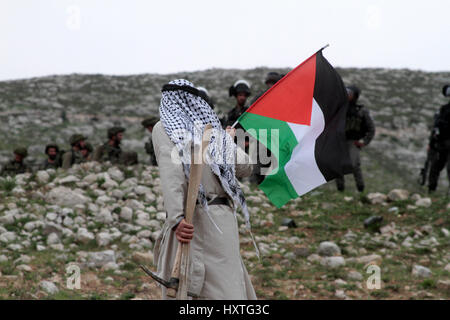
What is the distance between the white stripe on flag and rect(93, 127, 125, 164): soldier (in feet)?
25.8

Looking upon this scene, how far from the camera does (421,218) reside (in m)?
9.38

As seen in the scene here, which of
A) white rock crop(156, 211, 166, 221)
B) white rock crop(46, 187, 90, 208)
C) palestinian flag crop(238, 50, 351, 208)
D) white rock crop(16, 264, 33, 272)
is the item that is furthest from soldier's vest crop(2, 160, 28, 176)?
palestinian flag crop(238, 50, 351, 208)

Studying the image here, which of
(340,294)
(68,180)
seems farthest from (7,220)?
(340,294)

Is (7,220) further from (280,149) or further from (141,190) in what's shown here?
(280,149)

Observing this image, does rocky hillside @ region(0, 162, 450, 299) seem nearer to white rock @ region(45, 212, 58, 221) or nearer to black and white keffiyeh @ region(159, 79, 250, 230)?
white rock @ region(45, 212, 58, 221)

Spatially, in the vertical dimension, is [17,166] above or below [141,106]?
below

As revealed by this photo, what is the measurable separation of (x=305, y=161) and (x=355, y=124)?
6.24 m

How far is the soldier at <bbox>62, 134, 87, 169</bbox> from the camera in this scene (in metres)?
11.9

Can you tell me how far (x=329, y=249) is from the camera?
7.80 metres

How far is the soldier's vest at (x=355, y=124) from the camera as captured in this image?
10.5 metres

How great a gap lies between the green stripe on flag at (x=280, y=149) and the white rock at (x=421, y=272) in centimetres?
317

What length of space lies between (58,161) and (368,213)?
6848 mm
